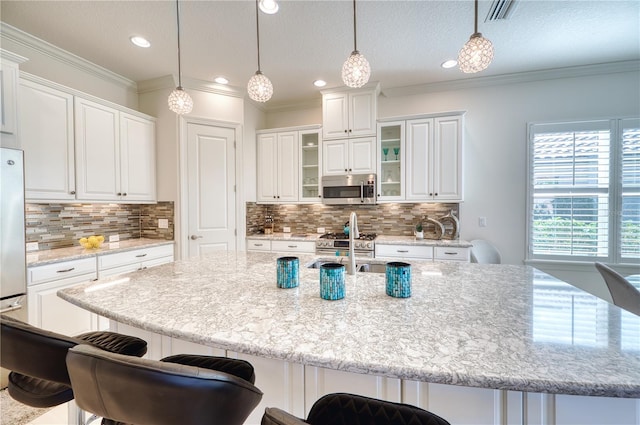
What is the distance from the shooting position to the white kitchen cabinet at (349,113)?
3471mm

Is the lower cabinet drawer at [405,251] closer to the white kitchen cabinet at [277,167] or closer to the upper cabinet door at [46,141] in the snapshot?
the white kitchen cabinet at [277,167]

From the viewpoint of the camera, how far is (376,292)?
47.9 inches

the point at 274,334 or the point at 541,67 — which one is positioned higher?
the point at 541,67

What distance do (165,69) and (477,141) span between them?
12.9 ft

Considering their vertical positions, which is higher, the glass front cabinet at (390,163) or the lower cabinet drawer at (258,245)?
the glass front cabinet at (390,163)

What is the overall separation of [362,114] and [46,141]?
328cm

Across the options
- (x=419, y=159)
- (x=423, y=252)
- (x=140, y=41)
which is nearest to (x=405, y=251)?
(x=423, y=252)

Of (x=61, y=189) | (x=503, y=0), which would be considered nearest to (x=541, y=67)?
(x=503, y=0)

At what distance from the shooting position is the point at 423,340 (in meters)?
0.78

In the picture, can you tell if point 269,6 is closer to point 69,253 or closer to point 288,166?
point 288,166

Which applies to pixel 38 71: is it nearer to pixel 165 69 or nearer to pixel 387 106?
pixel 165 69

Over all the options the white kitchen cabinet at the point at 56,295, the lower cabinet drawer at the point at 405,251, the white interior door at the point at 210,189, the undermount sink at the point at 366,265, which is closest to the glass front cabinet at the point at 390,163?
the lower cabinet drawer at the point at 405,251

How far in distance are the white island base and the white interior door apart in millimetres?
2620

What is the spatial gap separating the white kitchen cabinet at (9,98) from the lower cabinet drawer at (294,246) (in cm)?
255
